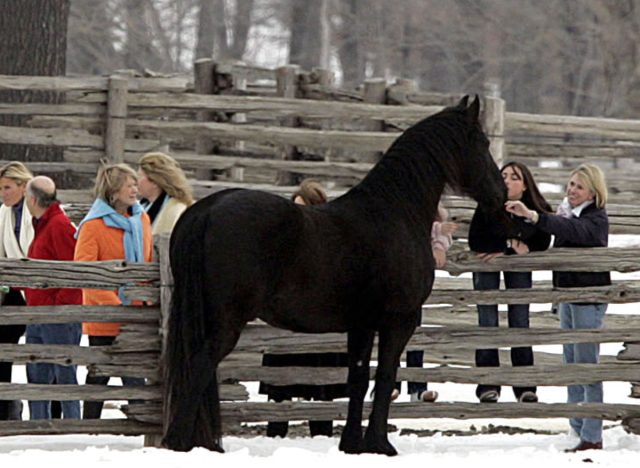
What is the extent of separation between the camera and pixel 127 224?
925 centimetres

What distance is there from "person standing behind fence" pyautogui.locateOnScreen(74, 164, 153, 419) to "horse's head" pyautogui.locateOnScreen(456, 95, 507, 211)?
1.92 metres

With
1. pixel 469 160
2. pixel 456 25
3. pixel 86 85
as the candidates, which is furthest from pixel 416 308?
pixel 456 25

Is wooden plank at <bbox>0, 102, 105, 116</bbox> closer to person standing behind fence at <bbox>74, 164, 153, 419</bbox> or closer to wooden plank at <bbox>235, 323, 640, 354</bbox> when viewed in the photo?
person standing behind fence at <bbox>74, 164, 153, 419</bbox>

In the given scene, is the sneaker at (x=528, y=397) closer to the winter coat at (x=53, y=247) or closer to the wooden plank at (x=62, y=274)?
the wooden plank at (x=62, y=274)

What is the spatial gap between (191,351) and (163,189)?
192 centimetres

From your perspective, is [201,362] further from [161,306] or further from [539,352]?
[539,352]

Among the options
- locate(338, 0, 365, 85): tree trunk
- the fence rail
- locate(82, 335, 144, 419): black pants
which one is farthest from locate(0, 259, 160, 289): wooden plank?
locate(338, 0, 365, 85): tree trunk

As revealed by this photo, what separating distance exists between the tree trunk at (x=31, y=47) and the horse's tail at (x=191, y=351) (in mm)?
8678

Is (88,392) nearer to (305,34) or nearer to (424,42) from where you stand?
(305,34)

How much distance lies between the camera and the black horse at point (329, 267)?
7949mm

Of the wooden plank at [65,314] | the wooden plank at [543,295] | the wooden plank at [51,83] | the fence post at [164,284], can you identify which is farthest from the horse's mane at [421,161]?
the wooden plank at [51,83]

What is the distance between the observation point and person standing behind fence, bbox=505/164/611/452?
368 inches

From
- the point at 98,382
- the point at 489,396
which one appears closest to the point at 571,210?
the point at 489,396

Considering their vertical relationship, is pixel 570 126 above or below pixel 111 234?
above
